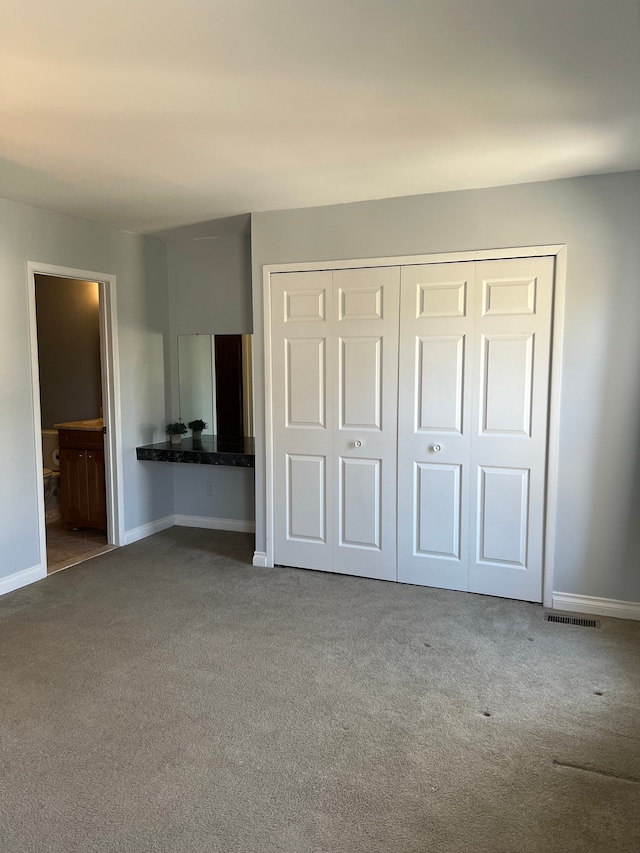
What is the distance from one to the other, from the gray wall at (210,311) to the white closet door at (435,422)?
1622 mm

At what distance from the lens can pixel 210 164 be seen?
296cm

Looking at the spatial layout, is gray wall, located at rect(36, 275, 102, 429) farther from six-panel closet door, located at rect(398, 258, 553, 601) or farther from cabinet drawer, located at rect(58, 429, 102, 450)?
six-panel closet door, located at rect(398, 258, 553, 601)

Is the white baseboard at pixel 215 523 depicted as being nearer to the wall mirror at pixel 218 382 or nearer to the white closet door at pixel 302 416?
the wall mirror at pixel 218 382

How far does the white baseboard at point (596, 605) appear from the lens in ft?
10.9

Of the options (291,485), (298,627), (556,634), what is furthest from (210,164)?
(556,634)

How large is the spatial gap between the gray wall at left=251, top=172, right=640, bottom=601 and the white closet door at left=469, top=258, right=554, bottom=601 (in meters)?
0.13

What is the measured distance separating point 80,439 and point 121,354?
83cm

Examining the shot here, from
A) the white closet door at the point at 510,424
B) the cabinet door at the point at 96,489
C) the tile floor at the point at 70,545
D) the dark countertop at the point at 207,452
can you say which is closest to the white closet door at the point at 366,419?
the white closet door at the point at 510,424

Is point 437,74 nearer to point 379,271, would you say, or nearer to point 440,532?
point 379,271

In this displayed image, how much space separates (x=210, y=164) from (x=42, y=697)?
2581 millimetres

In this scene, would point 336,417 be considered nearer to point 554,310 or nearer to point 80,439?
point 554,310

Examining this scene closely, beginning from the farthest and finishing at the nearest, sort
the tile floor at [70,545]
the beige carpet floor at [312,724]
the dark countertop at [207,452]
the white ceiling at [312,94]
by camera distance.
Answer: the dark countertop at [207,452], the tile floor at [70,545], the beige carpet floor at [312,724], the white ceiling at [312,94]

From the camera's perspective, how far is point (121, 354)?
15.0 ft

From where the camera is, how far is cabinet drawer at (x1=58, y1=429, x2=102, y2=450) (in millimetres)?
4723
